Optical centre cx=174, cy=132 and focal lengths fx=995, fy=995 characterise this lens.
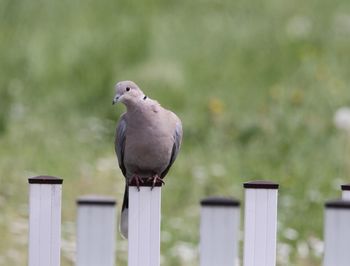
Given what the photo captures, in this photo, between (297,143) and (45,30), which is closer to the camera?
(297,143)

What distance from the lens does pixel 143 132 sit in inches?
145

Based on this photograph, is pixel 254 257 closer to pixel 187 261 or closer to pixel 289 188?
pixel 187 261

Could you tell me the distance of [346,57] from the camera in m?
8.22

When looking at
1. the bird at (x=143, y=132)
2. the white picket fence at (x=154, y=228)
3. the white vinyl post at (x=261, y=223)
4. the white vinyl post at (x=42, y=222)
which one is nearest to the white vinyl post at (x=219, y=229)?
the white picket fence at (x=154, y=228)

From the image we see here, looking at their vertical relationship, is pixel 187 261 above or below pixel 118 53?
below

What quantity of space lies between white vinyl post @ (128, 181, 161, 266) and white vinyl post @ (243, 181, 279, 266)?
238 millimetres

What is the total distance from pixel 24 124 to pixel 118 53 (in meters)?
1.39

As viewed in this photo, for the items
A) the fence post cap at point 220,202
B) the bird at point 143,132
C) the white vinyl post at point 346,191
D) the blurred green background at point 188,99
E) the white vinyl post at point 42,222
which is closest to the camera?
the fence post cap at point 220,202

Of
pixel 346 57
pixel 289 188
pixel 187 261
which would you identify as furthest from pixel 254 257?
pixel 346 57

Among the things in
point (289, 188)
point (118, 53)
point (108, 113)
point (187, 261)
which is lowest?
point (187, 261)

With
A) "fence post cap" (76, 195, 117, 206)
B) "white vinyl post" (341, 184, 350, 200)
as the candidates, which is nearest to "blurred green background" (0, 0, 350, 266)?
"white vinyl post" (341, 184, 350, 200)

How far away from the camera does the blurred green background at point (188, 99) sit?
570cm

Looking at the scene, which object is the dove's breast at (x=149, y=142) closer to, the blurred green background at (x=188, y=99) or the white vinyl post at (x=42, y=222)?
the white vinyl post at (x=42, y=222)

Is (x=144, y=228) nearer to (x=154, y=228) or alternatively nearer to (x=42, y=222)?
(x=154, y=228)
